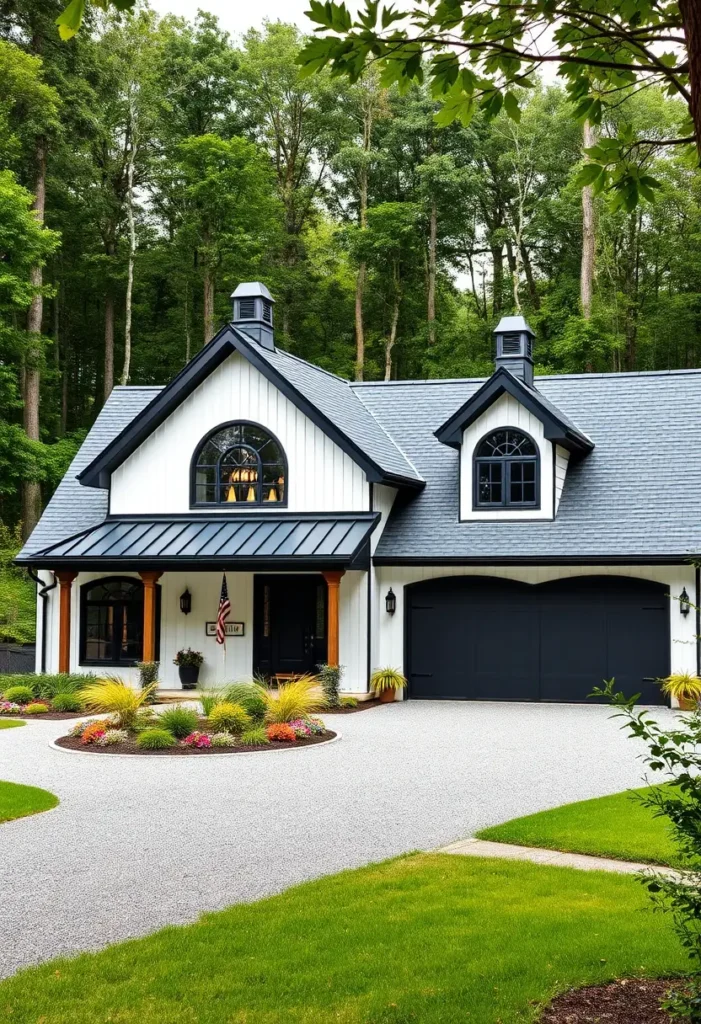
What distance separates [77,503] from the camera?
78.8ft

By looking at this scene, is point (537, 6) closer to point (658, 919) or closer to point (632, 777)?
point (658, 919)

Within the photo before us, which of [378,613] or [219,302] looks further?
[219,302]

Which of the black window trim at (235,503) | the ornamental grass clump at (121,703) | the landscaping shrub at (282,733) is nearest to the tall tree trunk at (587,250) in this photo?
the black window trim at (235,503)

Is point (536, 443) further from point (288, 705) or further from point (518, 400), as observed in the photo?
point (288, 705)

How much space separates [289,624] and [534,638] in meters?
4.77

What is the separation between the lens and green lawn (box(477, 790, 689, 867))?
8.48 metres

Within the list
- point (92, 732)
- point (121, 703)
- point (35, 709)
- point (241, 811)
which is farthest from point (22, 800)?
point (35, 709)

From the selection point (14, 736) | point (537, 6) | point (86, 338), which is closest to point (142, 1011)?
point (537, 6)

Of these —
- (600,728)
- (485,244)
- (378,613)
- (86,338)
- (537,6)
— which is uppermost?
(485,244)

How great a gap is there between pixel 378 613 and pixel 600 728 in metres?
5.74

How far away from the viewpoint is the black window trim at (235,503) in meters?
21.5

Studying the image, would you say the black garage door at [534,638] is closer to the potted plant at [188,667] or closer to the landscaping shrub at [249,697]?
the potted plant at [188,667]

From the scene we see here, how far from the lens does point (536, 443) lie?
68.6ft

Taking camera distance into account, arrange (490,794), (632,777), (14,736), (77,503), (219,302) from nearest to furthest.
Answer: (490,794), (632,777), (14,736), (77,503), (219,302)
